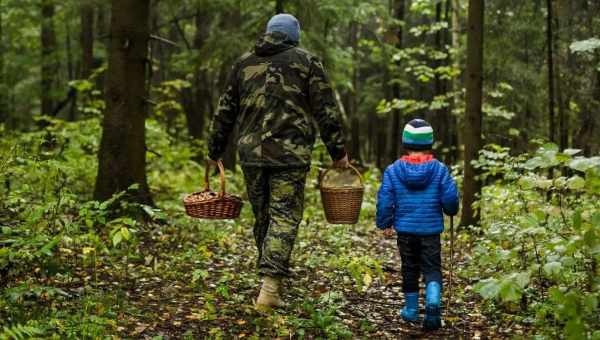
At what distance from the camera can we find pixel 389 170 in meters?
5.22

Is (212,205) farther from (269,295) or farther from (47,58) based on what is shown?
(47,58)

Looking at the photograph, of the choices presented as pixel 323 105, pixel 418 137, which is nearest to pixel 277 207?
pixel 323 105

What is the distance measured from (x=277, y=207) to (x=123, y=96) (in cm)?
352

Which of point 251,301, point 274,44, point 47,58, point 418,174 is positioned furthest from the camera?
point 47,58

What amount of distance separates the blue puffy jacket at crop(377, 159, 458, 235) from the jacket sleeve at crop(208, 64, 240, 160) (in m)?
1.59

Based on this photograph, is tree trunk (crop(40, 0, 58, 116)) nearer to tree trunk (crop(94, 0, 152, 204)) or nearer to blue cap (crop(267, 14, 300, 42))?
tree trunk (crop(94, 0, 152, 204))

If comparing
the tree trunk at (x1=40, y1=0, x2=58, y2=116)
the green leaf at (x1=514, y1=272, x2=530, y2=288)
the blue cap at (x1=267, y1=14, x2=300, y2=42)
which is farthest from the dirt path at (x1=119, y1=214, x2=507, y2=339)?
the tree trunk at (x1=40, y1=0, x2=58, y2=116)

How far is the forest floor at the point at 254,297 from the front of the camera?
4.69m

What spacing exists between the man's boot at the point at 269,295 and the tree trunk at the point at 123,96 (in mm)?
3326

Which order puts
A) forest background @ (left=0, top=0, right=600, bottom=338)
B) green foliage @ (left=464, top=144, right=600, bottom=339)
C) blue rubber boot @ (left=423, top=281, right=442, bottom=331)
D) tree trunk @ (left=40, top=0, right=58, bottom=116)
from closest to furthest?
green foliage @ (left=464, top=144, right=600, bottom=339)
forest background @ (left=0, top=0, right=600, bottom=338)
blue rubber boot @ (left=423, top=281, right=442, bottom=331)
tree trunk @ (left=40, top=0, right=58, bottom=116)

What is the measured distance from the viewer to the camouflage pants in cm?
520

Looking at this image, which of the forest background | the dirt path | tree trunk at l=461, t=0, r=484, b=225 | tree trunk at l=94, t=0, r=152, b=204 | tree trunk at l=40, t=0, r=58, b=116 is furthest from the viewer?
tree trunk at l=40, t=0, r=58, b=116

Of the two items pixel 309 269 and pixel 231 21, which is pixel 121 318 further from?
pixel 231 21

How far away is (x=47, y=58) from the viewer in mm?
19859
